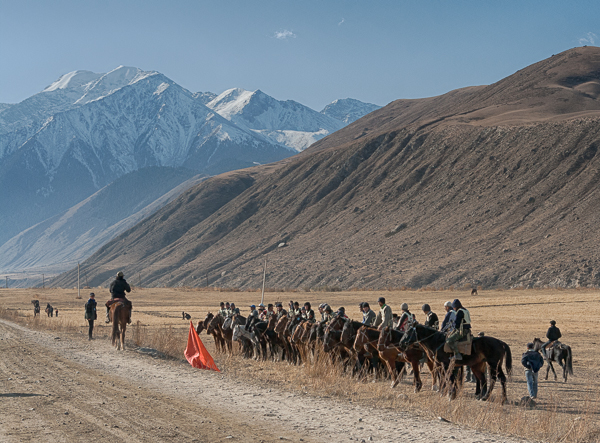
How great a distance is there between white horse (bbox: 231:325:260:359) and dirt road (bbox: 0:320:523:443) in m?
4.12

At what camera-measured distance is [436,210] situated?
81.8 m

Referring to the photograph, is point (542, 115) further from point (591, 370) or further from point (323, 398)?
point (323, 398)

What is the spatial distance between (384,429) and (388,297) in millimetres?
50437

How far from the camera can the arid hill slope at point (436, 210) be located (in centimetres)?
6638

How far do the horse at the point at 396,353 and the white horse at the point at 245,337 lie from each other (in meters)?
6.12

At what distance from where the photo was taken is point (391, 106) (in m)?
194

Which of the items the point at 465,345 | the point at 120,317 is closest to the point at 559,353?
the point at 465,345

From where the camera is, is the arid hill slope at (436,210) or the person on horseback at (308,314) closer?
the person on horseback at (308,314)

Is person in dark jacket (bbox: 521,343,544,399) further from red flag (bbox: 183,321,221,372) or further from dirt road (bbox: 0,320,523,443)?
red flag (bbox: 183,321,221,372)

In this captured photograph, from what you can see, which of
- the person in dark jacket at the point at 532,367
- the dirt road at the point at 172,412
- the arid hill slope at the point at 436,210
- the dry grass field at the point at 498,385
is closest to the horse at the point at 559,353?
the dry grass field at the point at 498,385

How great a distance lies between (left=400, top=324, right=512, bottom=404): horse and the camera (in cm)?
1260

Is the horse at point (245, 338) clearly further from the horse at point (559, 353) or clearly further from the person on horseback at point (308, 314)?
the horse at point (559, 353)

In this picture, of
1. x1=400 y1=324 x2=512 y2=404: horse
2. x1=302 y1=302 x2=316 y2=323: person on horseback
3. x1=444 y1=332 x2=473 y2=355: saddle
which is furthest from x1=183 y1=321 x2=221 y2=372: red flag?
x1=444 y1=332 x2=473 y2=355: saddle

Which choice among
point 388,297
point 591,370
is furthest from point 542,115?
point 591,370
